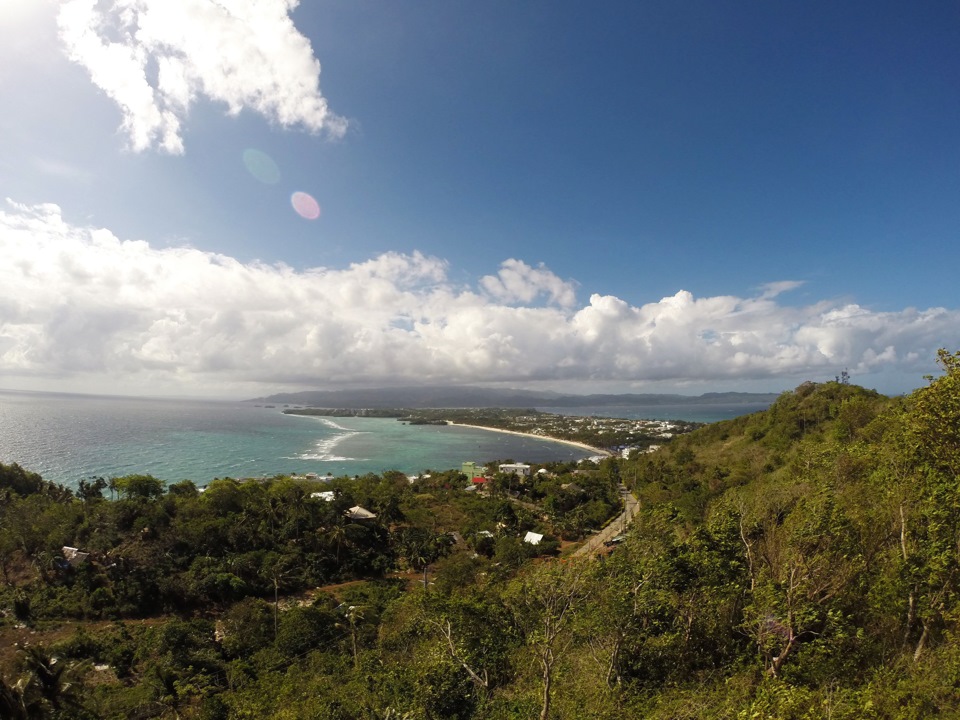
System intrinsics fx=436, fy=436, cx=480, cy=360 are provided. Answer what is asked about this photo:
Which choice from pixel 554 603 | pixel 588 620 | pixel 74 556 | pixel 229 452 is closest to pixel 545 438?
pixel 229 452

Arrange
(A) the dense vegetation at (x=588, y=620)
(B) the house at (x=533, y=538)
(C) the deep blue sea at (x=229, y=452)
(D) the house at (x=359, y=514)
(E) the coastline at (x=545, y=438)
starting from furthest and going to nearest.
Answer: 1. (E) the coastline at (x=545, y=438)
2. (C) the deep blue sea at (x=229, y=452)
3. (D) the house at (x=359, y=514)
4. (B) the house at (x=533, y=538)
5. (A) the dense vegetation at (x=588, y=620)

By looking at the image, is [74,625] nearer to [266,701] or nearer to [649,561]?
[266,701]

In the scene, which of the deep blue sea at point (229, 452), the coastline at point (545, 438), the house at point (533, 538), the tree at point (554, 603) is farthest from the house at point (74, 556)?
the coastline at point (545, 438)

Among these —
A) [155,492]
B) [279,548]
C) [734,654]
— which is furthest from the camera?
[155,492]

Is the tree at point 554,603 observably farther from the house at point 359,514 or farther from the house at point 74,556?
the house at point 74,556

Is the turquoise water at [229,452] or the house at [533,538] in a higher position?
the house at [533,538]

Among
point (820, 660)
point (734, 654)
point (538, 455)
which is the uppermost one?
point (820, 660)

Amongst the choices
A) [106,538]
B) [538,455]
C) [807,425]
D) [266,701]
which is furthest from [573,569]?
[538,455]
